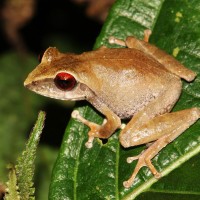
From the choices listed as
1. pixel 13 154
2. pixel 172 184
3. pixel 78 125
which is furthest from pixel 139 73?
pixel 13 154

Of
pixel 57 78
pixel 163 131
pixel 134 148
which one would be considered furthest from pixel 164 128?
pixel 57 78

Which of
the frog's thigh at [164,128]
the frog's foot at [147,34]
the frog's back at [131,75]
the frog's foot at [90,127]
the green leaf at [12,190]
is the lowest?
the green leaf at [12,190]

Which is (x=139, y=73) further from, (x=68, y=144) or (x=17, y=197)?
(x=17, y=197)

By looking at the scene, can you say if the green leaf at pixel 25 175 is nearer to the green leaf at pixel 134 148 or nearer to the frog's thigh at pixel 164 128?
the green leaf at pixel 134 148

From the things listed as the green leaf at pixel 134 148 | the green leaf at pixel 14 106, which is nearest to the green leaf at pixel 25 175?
the green leaf at pixel 134 148

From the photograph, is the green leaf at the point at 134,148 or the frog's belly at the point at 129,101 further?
the frog's belly at the point at 129,101

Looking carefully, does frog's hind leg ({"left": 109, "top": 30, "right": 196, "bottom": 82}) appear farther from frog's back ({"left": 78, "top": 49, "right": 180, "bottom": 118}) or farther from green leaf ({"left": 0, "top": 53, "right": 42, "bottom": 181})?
green leaf ({"left": 0, "top": 53, "right": 42, "bottom": 181})
